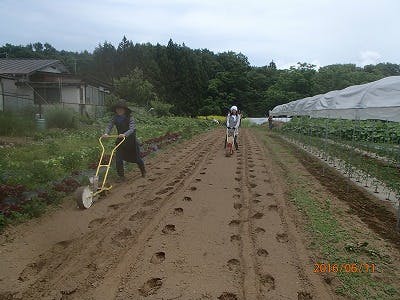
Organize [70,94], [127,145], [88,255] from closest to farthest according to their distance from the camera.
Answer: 1. [88,255]
2. [127,145]
3. [70,94]

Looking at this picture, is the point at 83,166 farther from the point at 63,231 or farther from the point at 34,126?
the point at 34,126

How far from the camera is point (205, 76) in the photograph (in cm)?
6831

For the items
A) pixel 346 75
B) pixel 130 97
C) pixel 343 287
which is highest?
pixel 346 75

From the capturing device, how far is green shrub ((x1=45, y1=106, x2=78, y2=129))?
63.2 feet

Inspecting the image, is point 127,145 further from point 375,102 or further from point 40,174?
point 375,102

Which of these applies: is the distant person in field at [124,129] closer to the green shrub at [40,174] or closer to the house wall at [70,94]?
the green shrub at [40,174]

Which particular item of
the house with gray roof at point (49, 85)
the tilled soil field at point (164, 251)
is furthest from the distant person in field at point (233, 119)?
the house with gray roof at point (49, 85)

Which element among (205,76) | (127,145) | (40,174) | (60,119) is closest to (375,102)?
(127,145)

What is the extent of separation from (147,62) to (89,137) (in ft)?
150

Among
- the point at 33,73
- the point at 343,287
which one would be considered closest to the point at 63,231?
the point at 343,287

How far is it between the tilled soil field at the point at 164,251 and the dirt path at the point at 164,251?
0.04 ft

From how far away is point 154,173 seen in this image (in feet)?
31.7

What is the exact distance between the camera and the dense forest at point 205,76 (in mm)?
58438

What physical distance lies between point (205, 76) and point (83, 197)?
63849 millimetres
